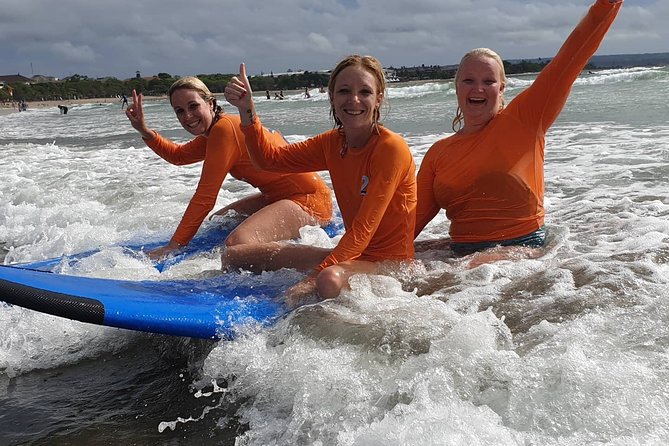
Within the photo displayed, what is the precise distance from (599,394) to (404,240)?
4.75ft

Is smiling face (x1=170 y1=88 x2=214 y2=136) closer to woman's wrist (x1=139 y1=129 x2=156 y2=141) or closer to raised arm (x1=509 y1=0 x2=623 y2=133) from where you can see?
woman's wrist (x1=139 y1=129 x2=156 y2=141)

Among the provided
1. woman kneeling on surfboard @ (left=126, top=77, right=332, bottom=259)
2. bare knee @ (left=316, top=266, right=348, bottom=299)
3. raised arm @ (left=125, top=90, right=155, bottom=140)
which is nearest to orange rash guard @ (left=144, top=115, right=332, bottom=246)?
woman kneeling on surfboard @ (left=126, top=77, right=332, bottom=259)

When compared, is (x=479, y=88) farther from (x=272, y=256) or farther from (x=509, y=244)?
(x=272, y=256)

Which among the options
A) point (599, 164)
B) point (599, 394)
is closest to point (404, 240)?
point (599, 394)

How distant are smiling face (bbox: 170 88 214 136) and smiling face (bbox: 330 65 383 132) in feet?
5.44

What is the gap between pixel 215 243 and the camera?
15.8 feet

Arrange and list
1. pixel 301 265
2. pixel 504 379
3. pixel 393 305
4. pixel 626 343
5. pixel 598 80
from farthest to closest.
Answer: pixel 598 80 < pixel 301 265 < pixel 393 305 < pixel 626 343 < pixel 504 379

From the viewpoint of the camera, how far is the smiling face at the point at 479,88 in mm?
3600

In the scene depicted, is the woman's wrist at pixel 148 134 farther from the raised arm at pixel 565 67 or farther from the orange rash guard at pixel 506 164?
the raised arm at pixel 565 67

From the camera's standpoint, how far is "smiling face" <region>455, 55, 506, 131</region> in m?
3.60

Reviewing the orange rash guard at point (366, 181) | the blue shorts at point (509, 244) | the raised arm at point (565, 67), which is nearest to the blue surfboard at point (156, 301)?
the orange rash guard at point (366, 181)

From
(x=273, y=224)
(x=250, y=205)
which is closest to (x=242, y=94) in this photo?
(x=273, y=224)

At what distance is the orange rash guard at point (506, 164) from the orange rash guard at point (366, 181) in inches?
17.7

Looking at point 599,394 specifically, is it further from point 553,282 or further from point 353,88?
point 353,88
